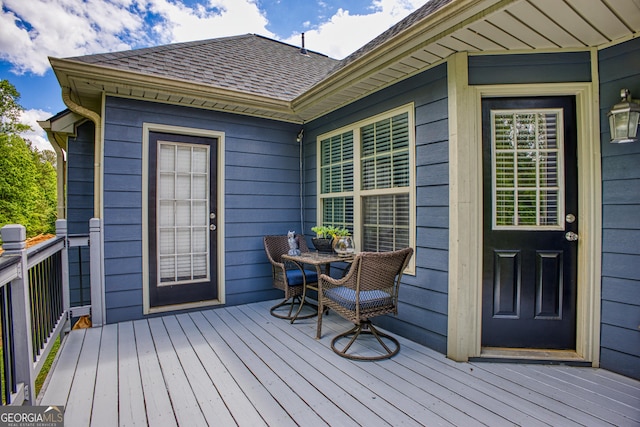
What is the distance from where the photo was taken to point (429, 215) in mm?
2604

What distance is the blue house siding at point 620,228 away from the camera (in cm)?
206

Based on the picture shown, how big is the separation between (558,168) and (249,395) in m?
2.69

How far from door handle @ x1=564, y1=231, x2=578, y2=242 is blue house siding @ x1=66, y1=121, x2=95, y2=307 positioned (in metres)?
4.83

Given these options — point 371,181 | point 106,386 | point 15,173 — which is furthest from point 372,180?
point 15,173

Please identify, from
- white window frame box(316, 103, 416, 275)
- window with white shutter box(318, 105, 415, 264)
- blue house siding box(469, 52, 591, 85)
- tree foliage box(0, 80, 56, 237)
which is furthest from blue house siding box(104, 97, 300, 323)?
tree foliage box(0, 80, 56, 237)

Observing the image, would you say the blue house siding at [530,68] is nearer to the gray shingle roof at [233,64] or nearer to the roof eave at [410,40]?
the roof eave at [410,40]

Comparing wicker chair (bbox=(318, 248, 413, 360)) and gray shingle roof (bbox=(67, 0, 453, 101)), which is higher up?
gray shingle roof (bbox=(67, 0, 453, 101))

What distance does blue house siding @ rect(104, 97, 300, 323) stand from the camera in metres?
3.19

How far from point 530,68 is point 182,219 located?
11.7 feet

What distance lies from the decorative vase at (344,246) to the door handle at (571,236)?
5.58 feet

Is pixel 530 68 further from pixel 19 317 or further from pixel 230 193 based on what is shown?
pixel 19 317

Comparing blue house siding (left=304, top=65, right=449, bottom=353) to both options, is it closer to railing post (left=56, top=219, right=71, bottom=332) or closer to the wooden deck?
the wooden deck

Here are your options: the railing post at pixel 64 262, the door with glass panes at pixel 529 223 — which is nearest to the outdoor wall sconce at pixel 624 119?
the door with glass panes at pixel 529 223
